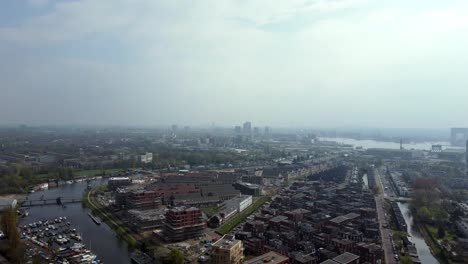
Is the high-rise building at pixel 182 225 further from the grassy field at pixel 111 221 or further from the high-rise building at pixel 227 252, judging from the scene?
the high-rise building at pixel 227 252

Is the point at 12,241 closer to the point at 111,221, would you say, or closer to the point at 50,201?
the point at 111,221

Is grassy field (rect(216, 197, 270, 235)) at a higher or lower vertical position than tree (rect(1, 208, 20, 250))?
lower

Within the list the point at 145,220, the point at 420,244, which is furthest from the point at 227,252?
the point at 420,244

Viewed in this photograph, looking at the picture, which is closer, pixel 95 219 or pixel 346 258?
pixel 346 258

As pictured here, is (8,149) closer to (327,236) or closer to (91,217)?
(91,217)

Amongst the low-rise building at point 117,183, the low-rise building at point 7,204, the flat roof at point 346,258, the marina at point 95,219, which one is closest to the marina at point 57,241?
the marina at point 95,219

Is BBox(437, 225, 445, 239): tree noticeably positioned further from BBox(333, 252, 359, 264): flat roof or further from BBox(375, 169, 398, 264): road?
BBox(333, 252, 359, 264): flat roof

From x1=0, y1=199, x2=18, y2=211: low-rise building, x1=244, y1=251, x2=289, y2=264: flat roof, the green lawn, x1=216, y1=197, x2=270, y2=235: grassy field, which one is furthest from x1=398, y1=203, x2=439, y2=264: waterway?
x1=0, y1=199, x2=18, y2=211: low-rise building
